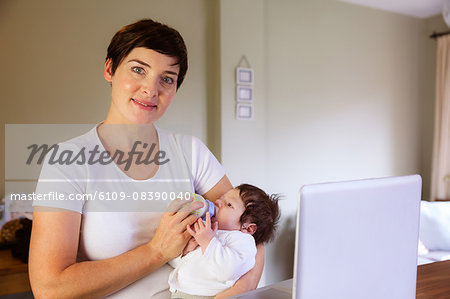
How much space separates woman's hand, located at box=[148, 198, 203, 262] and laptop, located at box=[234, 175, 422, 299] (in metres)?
0.40

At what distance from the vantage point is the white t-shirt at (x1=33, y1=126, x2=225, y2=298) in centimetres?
93

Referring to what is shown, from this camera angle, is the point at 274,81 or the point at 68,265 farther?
the point at 274,81

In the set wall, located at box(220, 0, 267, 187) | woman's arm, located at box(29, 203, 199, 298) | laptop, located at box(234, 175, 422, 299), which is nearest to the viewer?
laptop, located at box(234, 175, 422, 299)

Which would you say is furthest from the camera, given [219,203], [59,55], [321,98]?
[321,98]

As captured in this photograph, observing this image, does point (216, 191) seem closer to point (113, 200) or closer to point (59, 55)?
point (113, 200)

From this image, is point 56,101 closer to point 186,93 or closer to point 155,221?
point 186,93

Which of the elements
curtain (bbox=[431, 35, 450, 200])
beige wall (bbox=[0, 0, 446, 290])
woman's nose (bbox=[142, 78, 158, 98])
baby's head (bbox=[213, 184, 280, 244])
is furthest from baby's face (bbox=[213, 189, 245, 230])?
curtain (bbox=[431, 35, 450, 200])

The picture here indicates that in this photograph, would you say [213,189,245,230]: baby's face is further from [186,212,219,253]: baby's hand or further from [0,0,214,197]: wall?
[0,0,214,197]: wall

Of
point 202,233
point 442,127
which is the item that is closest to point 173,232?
point 202,233

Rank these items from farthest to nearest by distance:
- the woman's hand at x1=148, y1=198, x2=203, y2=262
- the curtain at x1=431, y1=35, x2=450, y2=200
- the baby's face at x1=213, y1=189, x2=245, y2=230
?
1. the curtain at x1=431, y1=35, x2=450, y2=200
2. the baby's face at x1=213, y1=189, x2=245, y2=230
3. the woman's hand at x1=148, y1=198, x2=203, y2=262

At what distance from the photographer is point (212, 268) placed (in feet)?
3.30

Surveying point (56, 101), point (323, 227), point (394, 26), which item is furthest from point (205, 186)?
point (394, 26)

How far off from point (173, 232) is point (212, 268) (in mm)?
145

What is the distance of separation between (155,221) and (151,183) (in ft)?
0.37
